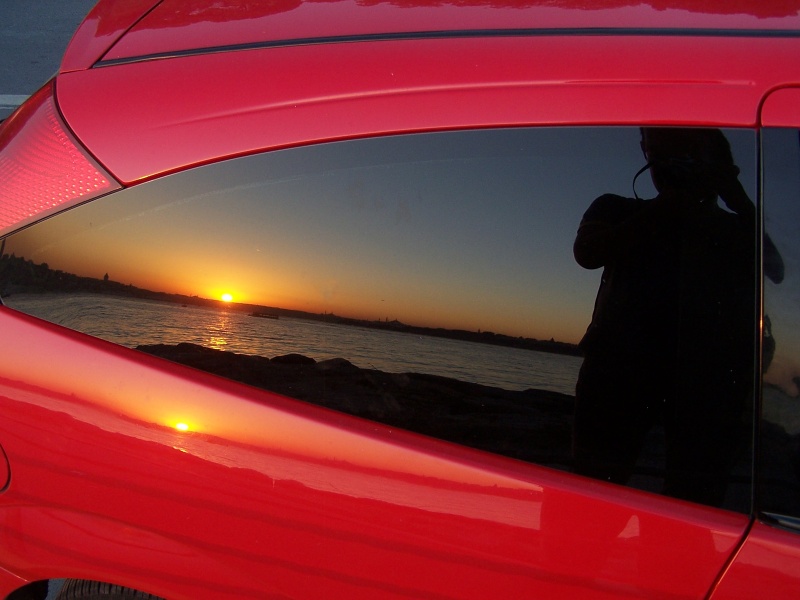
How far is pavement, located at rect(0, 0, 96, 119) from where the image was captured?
19.6 ft

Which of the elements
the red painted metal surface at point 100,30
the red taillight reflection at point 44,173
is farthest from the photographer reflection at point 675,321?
the red painted metal surface at point 100,30

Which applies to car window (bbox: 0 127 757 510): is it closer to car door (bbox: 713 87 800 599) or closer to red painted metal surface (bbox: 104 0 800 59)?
car door (bbox: 713 87 800 599)

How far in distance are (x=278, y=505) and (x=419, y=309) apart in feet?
1.30

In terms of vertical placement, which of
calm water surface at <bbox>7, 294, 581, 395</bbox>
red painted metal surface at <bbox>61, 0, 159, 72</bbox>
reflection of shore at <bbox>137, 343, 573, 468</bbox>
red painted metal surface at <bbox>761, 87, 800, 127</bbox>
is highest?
red painted metal surface at <bbox>61, 0, 159, 72</bbox>

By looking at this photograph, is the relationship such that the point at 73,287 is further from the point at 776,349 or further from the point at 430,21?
the point at 776,349

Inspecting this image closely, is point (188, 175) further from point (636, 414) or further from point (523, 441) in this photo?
point (636, 414)

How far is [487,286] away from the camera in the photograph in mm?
1198

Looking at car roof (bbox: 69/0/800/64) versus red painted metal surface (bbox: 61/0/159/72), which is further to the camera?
red painted metal surface (bbox: 61/0/159/72)

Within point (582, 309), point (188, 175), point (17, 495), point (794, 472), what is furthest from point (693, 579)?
point (17, 495)

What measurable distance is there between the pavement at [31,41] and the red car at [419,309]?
4714 millimetres

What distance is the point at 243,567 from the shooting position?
1267 millimetres

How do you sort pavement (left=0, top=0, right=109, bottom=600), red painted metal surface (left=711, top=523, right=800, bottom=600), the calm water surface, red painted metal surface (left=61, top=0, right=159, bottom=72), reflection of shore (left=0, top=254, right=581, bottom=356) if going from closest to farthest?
red painted metal surface (left=711, top=523, right=800, bottom=600), the calm water surface, reflection of shore (left=0, top=254, right=581, bottom=356), red painted metal surface (left=61, top=0, right=159, bottom=72), pavement (left=0, top=0, right=109, bottom=600)

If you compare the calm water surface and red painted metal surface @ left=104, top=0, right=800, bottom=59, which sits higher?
red painted metal surface @ left=104, top=0, right=800, bottom=59

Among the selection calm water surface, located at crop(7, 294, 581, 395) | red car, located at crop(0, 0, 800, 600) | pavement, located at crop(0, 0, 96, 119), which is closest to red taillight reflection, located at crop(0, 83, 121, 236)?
red car, located at crop(0, 0, 800, 600)
